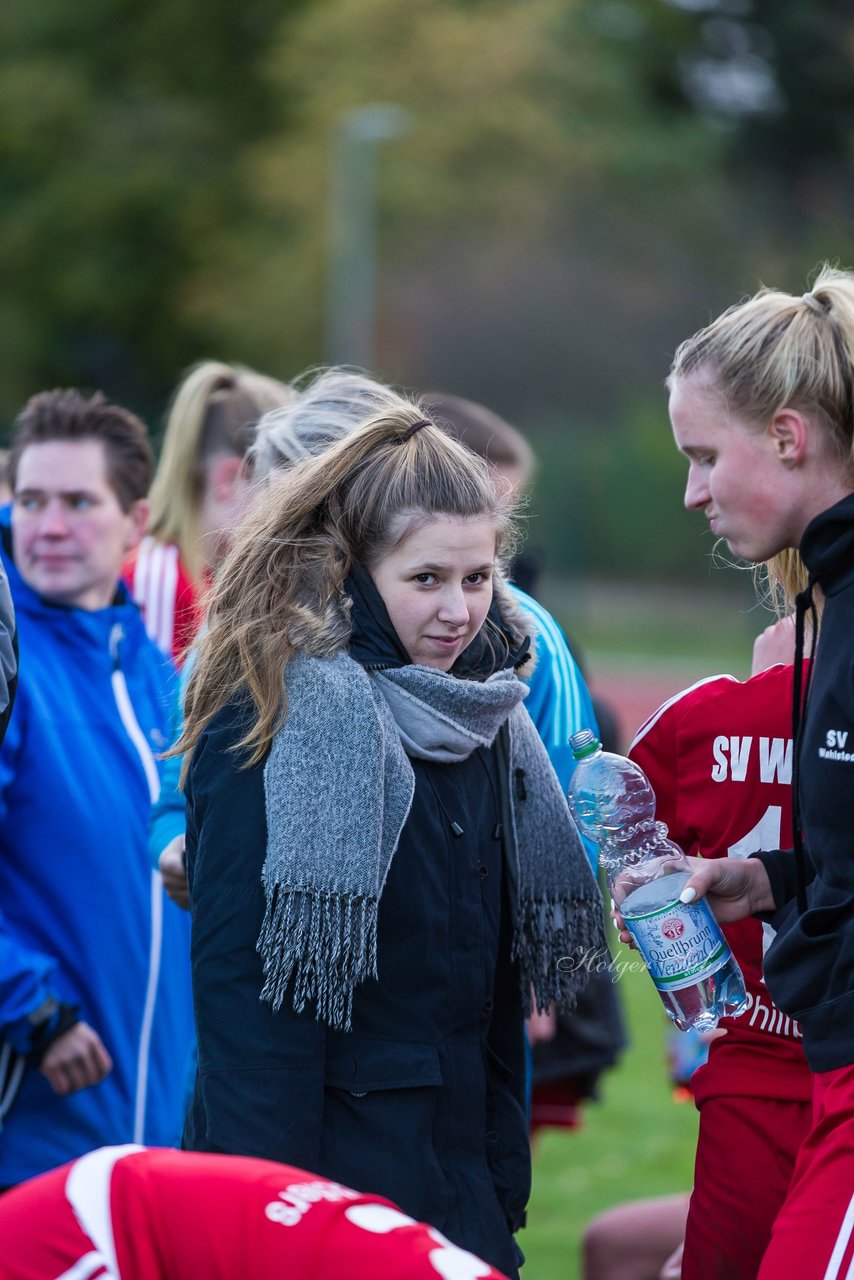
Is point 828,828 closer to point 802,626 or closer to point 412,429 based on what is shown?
point 802,626

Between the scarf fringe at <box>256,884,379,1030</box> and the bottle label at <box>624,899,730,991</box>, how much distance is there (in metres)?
0.45

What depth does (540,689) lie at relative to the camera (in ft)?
11.9

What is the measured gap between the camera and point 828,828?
2637 mm

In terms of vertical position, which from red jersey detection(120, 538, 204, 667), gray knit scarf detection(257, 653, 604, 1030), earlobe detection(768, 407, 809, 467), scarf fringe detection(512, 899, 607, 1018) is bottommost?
scarf fringe detection(512, 899, 607, 1018)

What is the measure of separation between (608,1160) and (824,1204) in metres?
4.41

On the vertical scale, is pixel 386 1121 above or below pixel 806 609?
below

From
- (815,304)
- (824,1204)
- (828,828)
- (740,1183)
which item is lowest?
(740,1183)

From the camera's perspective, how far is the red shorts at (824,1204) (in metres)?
2.50

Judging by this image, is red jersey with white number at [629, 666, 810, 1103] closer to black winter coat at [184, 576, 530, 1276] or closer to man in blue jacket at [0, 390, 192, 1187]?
black winter coat at [184, 576, 530, 1276]

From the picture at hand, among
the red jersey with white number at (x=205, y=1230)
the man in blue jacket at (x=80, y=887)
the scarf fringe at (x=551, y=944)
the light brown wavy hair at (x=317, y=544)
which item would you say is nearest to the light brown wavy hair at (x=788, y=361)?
the light brown wavy hair at (x=317, y=544)

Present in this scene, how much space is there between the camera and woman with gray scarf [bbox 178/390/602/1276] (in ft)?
9.09

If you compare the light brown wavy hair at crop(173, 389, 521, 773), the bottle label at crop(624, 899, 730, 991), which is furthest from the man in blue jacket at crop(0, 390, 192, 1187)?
the bottle label at crop(624, 899, 730, 991)

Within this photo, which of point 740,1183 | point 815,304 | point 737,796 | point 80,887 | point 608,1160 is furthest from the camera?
point 608,1160

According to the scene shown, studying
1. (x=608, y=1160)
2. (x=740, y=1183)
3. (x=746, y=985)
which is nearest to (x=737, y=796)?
(x=746, y=985)
